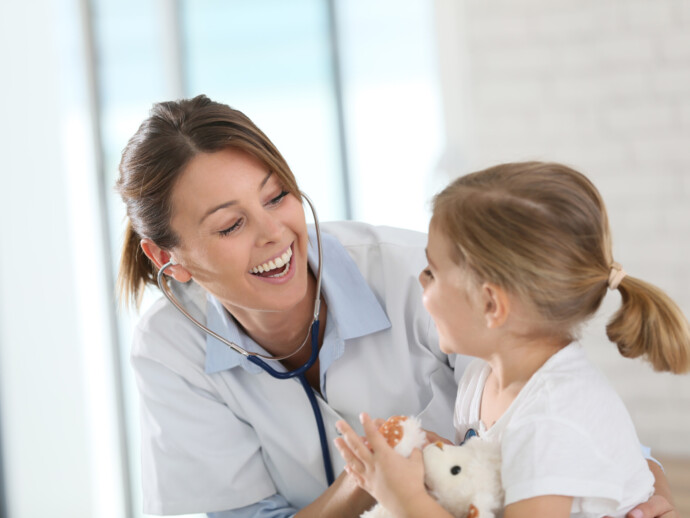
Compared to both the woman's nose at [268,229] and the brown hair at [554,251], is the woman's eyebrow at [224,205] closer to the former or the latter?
the woman's nose at [268,229]

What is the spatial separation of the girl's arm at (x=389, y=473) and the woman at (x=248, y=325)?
0.25 metres

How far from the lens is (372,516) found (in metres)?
1.18

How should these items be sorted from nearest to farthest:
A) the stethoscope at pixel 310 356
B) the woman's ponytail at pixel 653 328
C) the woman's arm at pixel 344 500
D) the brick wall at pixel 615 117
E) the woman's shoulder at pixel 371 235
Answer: the woman's ponytail at pixel 653 328 → the woman's arm at pixel 344 500 → the stethoscope at pixel 310 356 → the woman's shoulder at pixel 371 235 → the brick wall at pixel 615 117

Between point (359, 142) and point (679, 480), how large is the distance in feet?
6.10

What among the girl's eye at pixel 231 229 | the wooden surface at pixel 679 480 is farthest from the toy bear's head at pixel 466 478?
the wooden surface at pixel 679 480

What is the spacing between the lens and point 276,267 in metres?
1.43

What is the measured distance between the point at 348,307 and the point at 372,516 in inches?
16.9

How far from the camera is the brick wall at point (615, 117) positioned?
289 centimetres

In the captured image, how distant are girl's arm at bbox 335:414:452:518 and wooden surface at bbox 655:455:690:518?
149cm

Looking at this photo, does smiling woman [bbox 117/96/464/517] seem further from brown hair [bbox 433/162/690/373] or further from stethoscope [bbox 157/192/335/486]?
brown hair [bbox 433/162/690/373]

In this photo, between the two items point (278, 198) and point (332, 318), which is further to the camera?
point (332, 318)

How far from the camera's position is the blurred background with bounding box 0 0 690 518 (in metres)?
2.91

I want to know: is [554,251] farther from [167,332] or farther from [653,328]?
[167,332]

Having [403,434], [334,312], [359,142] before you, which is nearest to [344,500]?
[403,434]
